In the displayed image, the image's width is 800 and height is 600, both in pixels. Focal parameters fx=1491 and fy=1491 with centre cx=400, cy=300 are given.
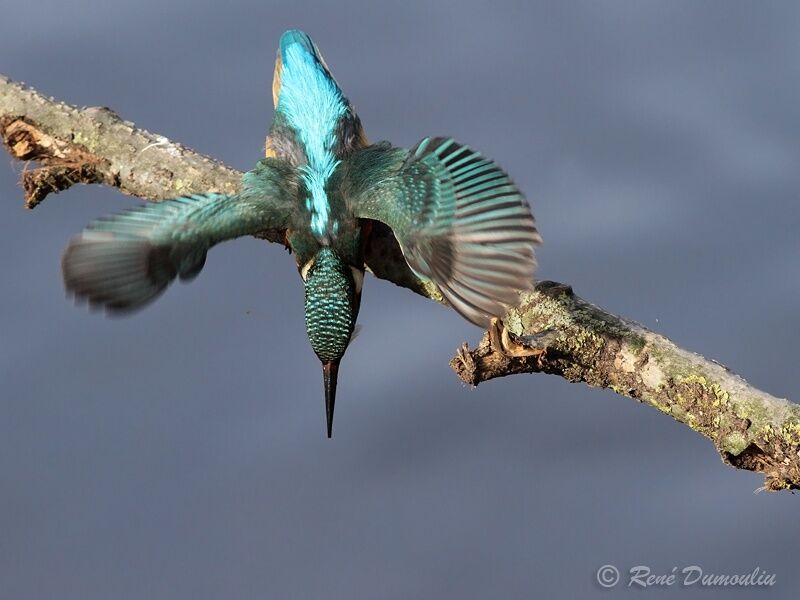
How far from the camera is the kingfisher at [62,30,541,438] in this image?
115 inches

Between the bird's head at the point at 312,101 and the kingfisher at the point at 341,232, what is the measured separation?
85 millimetres

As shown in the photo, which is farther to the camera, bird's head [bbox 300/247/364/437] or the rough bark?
bird's head [bbox 300/247/364/437]

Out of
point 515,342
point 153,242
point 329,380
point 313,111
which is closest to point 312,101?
point 313,111

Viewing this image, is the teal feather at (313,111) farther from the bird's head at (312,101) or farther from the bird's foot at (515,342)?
the bird's foot at (515,342)

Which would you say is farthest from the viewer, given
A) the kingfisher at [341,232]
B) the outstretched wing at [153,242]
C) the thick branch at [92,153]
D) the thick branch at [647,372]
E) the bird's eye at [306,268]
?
the thick branch at [92,153]

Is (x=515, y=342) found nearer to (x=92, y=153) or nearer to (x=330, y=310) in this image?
(x=330, y=310)

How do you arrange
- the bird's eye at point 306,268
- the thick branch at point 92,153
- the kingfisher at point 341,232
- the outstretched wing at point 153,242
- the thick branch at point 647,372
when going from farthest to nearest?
the thick branch at point 92,153 < the bird's eye at point 306,268 < the outstretched wing at point 153,242 < the kingfisher at point 341,232 < the thick branch at point 647,372

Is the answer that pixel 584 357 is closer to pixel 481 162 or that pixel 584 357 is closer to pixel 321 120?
pixel 481 162

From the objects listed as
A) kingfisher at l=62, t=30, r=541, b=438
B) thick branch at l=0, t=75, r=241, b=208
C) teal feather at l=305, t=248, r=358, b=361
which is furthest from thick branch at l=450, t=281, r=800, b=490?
thick branch at l=0, t=75, r=241, b=208

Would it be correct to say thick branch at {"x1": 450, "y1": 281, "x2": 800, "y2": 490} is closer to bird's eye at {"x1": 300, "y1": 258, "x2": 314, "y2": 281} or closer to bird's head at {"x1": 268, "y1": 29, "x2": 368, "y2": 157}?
bird's eye at {"x1": 300, "y1": 258, "x2": 314, "y2": 281}

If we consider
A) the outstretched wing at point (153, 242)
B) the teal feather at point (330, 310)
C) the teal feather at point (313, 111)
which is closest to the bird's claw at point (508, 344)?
the teal feather at point (330, 310)

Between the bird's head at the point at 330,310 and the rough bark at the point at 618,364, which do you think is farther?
the bird's head at the point at 330,310

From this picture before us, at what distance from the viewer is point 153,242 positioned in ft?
10.2

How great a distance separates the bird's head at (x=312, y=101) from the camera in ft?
11.3
